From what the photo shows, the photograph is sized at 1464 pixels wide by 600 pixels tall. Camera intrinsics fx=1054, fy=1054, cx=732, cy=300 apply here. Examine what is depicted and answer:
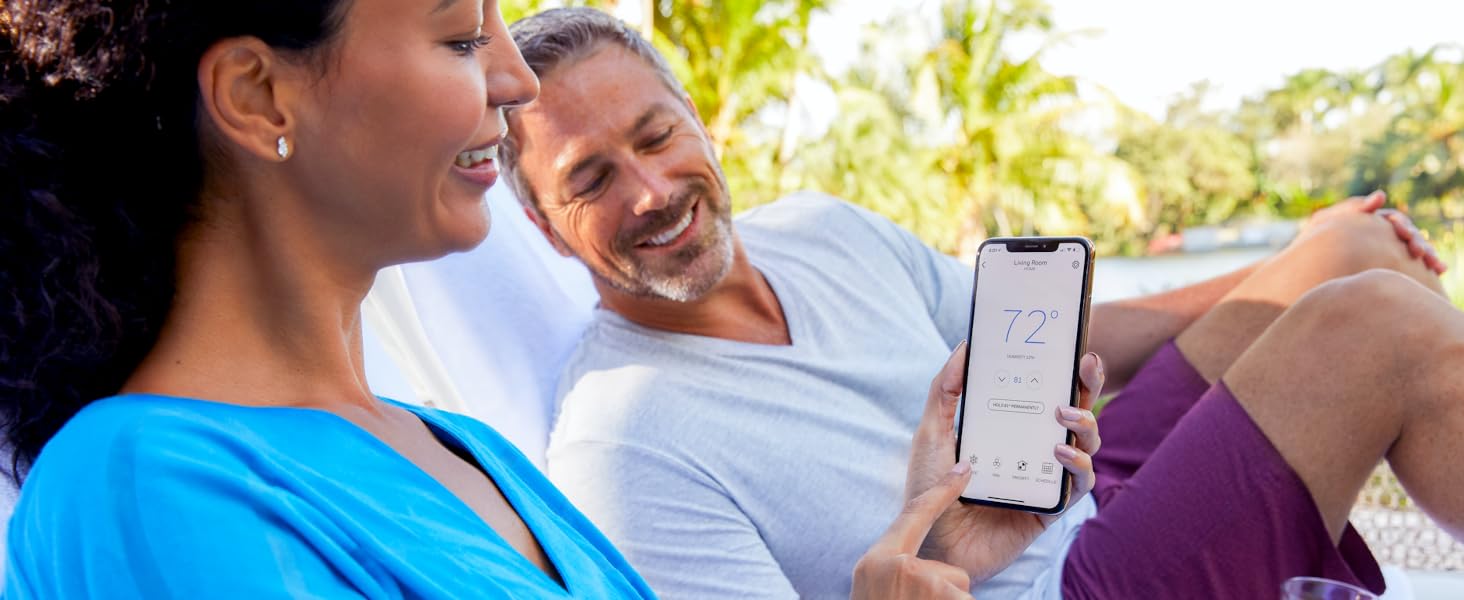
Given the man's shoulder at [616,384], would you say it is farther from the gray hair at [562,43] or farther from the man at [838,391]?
the gray hair at [562,43]

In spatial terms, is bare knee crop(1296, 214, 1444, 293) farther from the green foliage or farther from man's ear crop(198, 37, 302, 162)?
the green foliage

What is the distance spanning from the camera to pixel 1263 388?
5.84 feet

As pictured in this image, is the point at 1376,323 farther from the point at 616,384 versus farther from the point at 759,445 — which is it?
the point at 616,384

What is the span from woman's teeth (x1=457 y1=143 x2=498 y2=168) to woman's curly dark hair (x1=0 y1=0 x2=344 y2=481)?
18 centimetres

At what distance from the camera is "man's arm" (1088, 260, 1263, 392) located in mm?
2391

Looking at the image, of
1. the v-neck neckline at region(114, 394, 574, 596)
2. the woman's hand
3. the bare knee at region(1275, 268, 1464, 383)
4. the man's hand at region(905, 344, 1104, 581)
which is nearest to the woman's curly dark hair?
the v-neck neckline at region(114, 394, 574, 596)

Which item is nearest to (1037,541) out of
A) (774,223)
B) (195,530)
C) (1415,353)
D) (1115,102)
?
(1415,353)

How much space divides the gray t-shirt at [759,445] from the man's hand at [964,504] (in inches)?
8.5

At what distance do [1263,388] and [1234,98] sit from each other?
133ft

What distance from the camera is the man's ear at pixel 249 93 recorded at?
2.84 feet

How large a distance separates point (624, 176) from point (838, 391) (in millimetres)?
576

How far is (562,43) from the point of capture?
201 cm

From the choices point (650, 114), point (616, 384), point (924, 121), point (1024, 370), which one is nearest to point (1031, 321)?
point (1024, 370)

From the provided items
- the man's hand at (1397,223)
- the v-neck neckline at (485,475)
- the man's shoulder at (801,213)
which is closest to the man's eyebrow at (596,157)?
the man's shoulder at (801,213)
